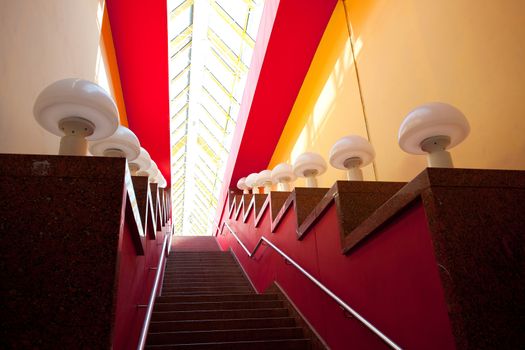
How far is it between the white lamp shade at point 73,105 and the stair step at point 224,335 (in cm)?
274

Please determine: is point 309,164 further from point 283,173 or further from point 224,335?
point 224,335

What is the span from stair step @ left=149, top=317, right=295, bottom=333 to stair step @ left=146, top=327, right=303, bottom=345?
0.27 metres

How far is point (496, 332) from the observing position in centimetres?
222

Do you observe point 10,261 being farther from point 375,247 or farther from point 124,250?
point 375,247

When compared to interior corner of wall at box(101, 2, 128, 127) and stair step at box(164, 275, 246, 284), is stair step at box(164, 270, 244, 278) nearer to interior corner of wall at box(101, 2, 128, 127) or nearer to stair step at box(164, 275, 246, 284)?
stair step at box(164, 275, 246, 284)

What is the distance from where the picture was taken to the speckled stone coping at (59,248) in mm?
2148

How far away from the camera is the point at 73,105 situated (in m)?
2.70

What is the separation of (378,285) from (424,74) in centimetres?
268

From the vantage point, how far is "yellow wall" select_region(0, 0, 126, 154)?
3256 mm

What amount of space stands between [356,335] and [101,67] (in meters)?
6.26

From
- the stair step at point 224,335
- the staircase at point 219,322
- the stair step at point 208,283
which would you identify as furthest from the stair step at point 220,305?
the stair step at point 208,283

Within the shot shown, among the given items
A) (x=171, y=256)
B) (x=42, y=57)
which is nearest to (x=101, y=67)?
(x=42, y=57)

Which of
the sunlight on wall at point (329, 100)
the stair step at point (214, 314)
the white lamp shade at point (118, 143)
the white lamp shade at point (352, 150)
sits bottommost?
the stair step at point (214, 314)

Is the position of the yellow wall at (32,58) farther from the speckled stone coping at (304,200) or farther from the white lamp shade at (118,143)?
the speckled stone coping at (304,200)
